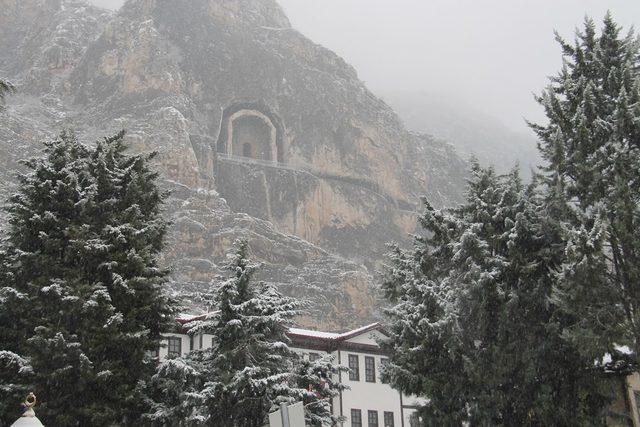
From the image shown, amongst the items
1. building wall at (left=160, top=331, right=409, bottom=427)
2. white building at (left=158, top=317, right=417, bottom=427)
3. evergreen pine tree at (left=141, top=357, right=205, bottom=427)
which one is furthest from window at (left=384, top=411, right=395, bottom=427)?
evergreen pine tree at (left=141, top=357, right=205, bottom=427)

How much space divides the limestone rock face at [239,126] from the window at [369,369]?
30047 mm

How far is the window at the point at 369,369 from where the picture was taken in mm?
34000

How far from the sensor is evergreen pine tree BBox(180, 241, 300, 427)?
18.7 m

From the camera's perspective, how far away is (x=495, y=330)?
60.3 ft

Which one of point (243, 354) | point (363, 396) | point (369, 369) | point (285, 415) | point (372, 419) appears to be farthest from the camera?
point (369, 369)

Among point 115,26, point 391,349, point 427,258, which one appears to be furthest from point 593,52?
point 115,26

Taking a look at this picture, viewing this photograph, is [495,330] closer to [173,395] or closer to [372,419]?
[173,395]

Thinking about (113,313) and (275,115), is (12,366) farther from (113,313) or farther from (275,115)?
(275,115)

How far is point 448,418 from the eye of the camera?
61.1 ft

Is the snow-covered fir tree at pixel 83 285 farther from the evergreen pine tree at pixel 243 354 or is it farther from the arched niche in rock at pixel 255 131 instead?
the arched niche in rock at pixel 255 131

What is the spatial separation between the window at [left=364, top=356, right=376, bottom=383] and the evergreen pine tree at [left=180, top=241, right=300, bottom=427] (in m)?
14.0

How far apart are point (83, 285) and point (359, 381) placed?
19.8 meters

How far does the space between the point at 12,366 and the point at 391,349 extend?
11795 mm

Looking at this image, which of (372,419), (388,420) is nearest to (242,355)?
(372,419)
